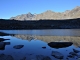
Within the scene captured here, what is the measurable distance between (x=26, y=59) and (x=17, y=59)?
1226mm

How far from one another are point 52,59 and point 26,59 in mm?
3411

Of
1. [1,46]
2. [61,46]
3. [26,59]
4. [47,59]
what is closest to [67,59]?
[47,59]

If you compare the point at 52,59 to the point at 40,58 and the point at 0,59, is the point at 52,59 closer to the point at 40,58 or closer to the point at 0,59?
the point at 40,58

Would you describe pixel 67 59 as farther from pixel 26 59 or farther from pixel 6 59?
pixel 6 59

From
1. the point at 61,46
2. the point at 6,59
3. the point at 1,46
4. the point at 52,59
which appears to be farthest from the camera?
the point at 61,46

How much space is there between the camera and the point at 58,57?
22.3 metres

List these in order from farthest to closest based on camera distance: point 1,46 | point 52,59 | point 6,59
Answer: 1. point 1,46
2. point 52,59
3. point 6,59

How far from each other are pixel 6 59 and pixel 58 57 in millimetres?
6947

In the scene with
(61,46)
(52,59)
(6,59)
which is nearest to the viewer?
(6,59)

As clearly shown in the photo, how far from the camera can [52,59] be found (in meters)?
21.7

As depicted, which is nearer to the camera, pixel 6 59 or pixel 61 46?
pixel 6 59

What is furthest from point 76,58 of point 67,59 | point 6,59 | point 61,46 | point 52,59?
point 61,46

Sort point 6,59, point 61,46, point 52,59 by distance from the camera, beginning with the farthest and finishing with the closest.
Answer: point 61,46, point 52,59, point 6,59

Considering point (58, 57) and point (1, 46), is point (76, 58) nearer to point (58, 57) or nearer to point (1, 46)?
point (58, 57)
